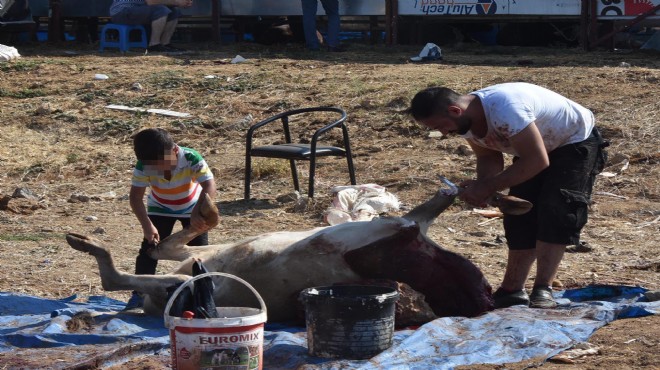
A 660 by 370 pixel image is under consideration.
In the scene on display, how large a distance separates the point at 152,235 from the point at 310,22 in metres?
9.60

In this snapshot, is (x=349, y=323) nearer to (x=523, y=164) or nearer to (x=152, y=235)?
(x=523, y=164)

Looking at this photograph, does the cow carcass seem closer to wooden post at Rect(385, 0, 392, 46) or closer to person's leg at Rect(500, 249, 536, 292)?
person's leg at Rect(500, 249, 536, 292)

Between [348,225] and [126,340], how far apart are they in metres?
1.26

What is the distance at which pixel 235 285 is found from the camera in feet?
18.9

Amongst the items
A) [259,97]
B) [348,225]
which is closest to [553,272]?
[348,225]

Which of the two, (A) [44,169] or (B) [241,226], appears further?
(A) [44,169]

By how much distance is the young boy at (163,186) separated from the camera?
6266 millimetres

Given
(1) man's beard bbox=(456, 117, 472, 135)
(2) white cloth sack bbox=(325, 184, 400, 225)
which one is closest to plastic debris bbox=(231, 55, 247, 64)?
(2) white cloth sack bbox=(325, 184, 400, 225)

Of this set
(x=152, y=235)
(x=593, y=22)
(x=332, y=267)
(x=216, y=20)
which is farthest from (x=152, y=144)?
A: (x=216, y=20)

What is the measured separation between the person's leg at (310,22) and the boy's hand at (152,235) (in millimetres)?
9358

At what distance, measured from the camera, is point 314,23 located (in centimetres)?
1566

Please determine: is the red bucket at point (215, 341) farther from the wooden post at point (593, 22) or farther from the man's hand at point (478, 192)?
the wooden post at point (593, 22)

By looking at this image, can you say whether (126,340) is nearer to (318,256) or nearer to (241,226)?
(318,256)

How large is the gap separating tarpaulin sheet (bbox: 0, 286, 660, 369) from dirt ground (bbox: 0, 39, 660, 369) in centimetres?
15
